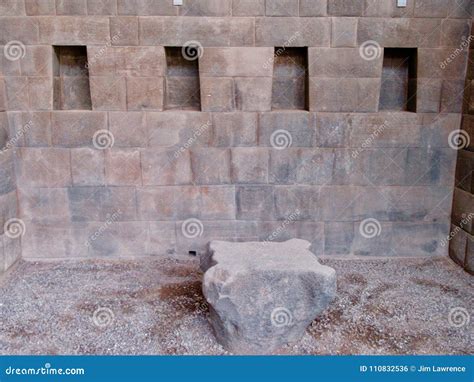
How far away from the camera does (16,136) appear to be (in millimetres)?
5379

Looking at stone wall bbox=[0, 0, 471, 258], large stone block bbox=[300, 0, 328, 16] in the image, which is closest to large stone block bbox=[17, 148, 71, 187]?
stone wall bbox=[0, 0, 471, 258]

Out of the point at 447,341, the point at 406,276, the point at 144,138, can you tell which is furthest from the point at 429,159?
the point at 144,138

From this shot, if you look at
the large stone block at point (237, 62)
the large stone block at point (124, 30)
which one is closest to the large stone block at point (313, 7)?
the large stone block at point (237, 62)

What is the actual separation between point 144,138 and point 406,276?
3595 millimetres

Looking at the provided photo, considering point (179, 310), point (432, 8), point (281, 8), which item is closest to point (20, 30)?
point (281, 8)

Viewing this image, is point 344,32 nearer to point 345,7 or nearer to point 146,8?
point 345,7

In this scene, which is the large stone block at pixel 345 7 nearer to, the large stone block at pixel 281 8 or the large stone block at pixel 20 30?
the large stone block at pixel 281 8

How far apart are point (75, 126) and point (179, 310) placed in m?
2.60

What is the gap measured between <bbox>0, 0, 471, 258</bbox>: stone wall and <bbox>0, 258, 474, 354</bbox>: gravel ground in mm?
403

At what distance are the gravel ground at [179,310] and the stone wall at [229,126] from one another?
0.40 meters

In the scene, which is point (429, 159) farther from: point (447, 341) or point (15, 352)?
point (15, 352)

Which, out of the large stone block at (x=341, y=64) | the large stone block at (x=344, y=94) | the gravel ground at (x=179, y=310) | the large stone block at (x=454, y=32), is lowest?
the gravel ground at (x=179, y=310)

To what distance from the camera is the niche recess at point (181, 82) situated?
541cm

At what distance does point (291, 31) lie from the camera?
5207mm
